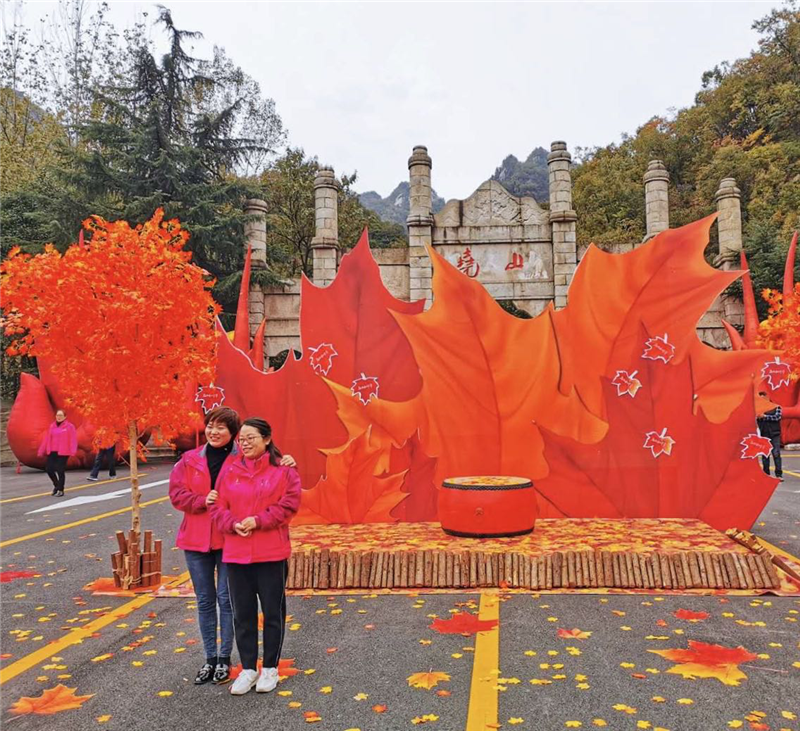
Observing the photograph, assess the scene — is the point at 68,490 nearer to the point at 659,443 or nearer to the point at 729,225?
the point at 659,443

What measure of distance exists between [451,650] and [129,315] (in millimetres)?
3729

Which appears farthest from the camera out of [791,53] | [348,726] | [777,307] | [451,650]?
[791,53]

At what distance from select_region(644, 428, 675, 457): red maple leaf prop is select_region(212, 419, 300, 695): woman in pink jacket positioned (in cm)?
457

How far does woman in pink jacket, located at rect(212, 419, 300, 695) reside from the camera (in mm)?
3117

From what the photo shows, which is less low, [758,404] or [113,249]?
[113,249]

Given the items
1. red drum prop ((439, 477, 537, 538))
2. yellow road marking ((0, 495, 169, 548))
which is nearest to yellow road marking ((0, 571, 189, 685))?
red drum prop ((439, 477, 537, 538))

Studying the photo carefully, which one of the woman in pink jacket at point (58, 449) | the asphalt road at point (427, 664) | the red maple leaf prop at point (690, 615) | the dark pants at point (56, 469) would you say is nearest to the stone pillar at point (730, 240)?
the asphalt road at point (427, 664)

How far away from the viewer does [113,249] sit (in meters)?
5.59

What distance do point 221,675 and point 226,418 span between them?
133 centimetres

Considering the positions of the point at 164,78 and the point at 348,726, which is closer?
the point at 348,726

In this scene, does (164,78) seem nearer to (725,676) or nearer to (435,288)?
(435,288)

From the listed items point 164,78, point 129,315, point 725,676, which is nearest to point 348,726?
point 725,676

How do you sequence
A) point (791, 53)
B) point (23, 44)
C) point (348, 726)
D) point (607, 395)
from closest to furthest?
point (348, 726), point (607, 395), point (23, 44), point (791, 53)

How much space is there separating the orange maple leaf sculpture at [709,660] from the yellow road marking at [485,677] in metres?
0.90
